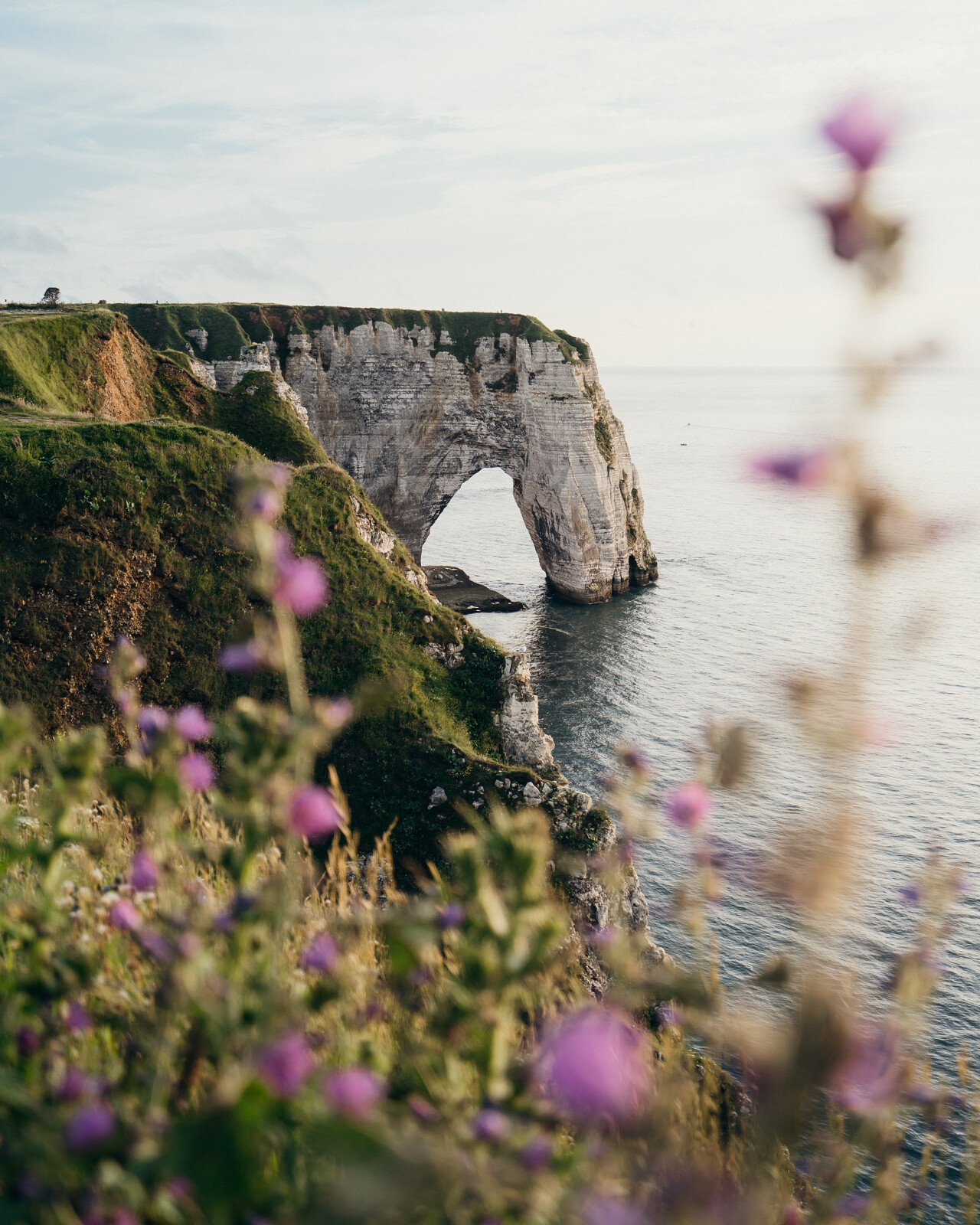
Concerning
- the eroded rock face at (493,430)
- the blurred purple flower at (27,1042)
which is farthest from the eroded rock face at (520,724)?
the eroded rock face at (493,430)

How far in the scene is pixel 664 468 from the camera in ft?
497

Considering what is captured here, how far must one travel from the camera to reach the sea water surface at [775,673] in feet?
7.76

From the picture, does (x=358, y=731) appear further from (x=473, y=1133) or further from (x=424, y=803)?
(x=473, y=1133)

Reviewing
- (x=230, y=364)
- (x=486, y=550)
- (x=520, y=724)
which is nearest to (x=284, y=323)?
(x=230, y=364)

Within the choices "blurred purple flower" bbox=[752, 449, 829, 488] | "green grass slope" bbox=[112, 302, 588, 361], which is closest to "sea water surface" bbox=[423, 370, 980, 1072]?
"blurred purple flower" bbox=[752, 449, 829, 488]

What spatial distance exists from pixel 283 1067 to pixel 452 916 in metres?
0.94

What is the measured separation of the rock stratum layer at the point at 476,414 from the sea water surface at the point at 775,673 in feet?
19.9

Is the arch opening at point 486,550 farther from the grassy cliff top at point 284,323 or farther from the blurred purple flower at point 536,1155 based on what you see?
the blurred purple flower at point 536,1155

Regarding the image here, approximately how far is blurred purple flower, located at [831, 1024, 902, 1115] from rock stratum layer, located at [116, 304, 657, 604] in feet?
220

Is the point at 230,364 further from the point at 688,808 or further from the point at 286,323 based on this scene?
the point at 688,808

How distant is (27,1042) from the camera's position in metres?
3.12

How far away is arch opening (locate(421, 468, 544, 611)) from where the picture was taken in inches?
2918

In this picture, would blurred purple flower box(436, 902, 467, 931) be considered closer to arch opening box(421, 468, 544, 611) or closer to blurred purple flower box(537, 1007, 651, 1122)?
blurred purple flower box(537, 1007, 651, 1122)

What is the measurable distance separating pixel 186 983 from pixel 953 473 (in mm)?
136884
